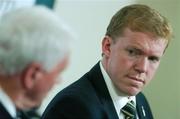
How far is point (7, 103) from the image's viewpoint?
1.13 metres

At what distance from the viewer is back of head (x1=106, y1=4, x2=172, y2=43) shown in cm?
162

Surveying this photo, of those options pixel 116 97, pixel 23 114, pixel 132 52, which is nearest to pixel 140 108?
pixel 116 97

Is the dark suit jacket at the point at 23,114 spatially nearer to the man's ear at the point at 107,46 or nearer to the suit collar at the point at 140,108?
the man's ear at the point at 107,46

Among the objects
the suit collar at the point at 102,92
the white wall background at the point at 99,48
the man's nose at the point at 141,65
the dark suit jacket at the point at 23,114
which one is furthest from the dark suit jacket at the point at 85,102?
the white wall background at the point at 99,48

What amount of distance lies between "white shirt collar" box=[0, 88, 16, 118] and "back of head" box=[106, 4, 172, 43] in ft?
2.22

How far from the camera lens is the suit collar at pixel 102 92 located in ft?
5.47

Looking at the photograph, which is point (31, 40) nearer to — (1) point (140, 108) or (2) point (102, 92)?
(2) point (102, 92)

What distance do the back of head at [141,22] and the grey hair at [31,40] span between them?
613mm

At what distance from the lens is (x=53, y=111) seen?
1.59 m

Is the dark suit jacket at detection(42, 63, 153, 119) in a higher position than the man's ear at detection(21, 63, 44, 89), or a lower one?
lower

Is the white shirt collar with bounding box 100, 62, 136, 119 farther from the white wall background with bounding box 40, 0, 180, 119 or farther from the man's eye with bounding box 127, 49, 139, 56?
the white wall background with bounding box 40, 0, 180, 119

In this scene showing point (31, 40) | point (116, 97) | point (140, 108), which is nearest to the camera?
point (31, 40)

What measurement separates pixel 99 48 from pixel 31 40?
4.97ft

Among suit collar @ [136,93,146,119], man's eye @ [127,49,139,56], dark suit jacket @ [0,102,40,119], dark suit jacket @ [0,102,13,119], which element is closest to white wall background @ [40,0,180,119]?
suit collar @ [136,93,146,119]
